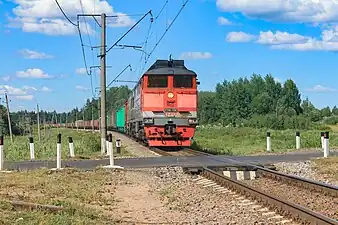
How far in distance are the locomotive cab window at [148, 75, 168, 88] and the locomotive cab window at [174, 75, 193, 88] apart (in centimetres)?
50

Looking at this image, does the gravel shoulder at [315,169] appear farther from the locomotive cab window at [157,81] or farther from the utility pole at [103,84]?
the utility pole at [103,84]

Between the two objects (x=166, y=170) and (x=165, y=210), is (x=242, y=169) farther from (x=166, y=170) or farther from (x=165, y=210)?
(x=165, y=210)

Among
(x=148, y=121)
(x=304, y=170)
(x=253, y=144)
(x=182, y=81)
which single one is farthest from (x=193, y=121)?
(x=253, y=144)

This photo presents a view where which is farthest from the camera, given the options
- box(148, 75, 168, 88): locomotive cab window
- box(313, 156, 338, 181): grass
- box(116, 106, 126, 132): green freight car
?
box(116, 106, 126, 132): green freight car

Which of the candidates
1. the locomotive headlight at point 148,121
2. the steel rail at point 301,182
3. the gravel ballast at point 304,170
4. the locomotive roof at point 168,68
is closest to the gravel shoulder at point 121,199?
the steel rail at point 301,182

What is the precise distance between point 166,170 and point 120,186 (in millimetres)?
3826

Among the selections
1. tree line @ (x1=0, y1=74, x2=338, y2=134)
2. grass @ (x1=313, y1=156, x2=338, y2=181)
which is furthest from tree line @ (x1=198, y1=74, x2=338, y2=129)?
grass @ (x1=313, y1=156, x2=338, y2=181)

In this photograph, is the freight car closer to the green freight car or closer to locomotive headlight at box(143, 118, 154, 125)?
locomotive headlight at box(143, 118, 154, 125)

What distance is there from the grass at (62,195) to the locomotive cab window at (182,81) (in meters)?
11.9

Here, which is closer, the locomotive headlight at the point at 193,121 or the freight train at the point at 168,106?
the freight train at the point at 168,106

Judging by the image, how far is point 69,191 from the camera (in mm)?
12828

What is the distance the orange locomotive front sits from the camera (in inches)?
1112

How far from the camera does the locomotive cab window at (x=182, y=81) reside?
28.8 metres

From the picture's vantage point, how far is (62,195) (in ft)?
40.1
